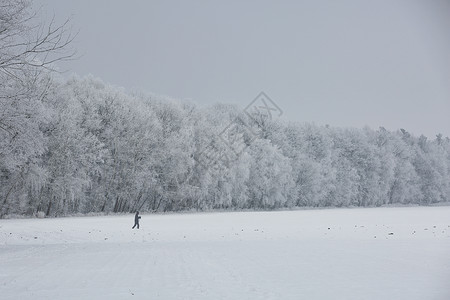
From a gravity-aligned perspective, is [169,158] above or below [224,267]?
above

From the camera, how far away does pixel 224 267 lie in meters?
15.5

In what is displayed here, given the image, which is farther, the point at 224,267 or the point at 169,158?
the point at 169,158

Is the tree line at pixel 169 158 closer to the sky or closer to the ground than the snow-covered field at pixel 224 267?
closer to the sky

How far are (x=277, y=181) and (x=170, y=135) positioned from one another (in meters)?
21.5

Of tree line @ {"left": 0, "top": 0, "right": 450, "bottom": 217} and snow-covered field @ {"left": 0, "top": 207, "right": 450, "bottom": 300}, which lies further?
tree line @ {"left": 0, "top": 0, "right": 450, "bottom": 217}

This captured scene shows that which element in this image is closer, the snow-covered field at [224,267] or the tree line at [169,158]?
the snow-covered field at [224,267]

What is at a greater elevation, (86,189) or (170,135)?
(170,135)

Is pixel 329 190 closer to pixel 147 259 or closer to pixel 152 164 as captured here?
pixel 152 164

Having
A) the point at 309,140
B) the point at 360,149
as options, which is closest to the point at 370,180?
the point at 360,149

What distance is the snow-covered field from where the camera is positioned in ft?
37.4

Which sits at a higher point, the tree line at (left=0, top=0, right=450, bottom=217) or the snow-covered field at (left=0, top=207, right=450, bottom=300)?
the tree line at (left=0, top=0, right=450, bottom=217)

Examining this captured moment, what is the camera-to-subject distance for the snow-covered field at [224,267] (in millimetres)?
11398

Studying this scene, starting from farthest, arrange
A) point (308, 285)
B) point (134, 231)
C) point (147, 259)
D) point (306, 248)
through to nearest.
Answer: point (134, 231) < point (306, 248) < point (147, 259) < point (308, 285)

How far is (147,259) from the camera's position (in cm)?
1733
